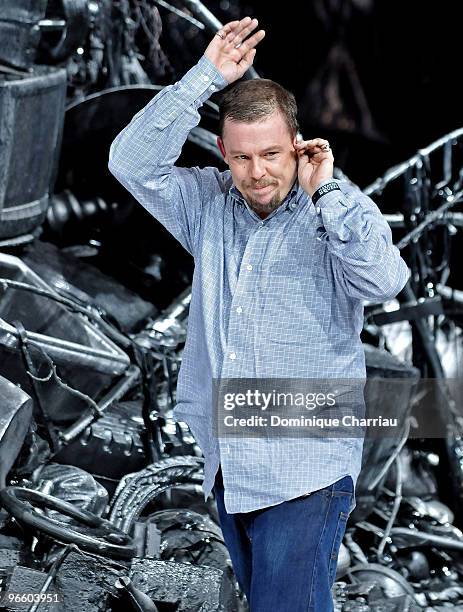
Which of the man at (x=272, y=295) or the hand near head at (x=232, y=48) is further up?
the hand near head at (x=232, y=48)

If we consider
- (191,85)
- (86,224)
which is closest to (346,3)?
(86,224)

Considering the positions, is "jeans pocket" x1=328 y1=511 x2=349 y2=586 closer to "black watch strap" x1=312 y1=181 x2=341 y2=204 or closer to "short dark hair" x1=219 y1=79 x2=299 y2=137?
"black watch strap" x1=312 y1=181 x2=341 y2=204

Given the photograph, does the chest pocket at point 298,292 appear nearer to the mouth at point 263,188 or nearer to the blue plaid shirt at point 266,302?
the blue plaid shirt at point 266,302

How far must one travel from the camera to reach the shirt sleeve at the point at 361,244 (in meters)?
2.40

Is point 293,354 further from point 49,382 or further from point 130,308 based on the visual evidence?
point 130,308

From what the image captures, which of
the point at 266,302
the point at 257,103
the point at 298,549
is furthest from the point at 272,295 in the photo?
the point at 298,549

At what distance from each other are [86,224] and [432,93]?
2.52 metres

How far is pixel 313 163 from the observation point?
256cm

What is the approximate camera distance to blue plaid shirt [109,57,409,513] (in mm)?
2557

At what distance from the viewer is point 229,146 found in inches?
103

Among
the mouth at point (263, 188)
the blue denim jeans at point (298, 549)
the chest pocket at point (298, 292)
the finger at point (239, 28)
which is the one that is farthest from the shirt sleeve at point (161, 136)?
the blue denim jeans at point (298, 549)

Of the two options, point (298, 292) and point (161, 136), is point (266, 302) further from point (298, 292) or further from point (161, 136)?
point (161, 136)

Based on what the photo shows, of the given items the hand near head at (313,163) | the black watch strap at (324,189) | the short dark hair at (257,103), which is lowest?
the black watch strap at (324,189)

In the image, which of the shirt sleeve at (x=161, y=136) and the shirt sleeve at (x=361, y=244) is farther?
the shirt sleeve at (x=161, y=136)
